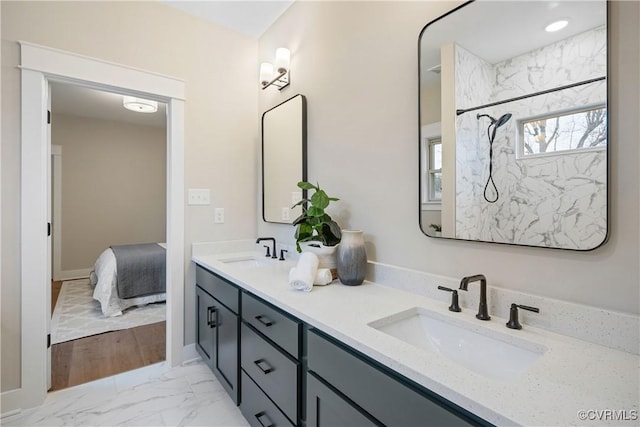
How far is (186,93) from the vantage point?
7.50 ft

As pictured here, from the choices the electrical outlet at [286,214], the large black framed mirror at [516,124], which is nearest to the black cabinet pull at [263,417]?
the large black framed mirror at [516,124]

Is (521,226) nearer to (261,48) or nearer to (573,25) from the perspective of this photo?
(573,25)

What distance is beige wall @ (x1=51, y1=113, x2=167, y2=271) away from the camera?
15.8 feet

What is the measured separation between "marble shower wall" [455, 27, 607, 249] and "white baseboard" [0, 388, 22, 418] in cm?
250

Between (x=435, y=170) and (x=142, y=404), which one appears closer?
(x=435, y=170)

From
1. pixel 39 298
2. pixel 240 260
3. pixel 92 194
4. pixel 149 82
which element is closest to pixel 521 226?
pixel 240 260

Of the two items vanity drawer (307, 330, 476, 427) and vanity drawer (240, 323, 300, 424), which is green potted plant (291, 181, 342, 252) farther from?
vanity drawer (307, 330, 476, 427)

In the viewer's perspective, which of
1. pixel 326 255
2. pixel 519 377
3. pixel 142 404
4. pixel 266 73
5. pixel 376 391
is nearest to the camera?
pixel 519 377

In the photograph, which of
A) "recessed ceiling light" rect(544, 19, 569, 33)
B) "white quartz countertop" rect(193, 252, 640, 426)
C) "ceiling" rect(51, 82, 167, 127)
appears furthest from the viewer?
"ceiling" rect(51, 82, 167, 127)

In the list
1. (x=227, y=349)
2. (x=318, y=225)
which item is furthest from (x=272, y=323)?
(x=227, y=349)

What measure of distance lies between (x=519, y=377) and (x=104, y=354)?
9.42 ft

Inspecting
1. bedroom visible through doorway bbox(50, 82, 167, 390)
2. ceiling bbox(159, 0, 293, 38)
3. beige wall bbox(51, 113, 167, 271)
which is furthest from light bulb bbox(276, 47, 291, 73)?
beige wall bbox(51, 113, 167, 271)

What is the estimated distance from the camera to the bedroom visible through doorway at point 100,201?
3217 mm

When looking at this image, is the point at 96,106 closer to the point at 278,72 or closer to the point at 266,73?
the point at 266,73
